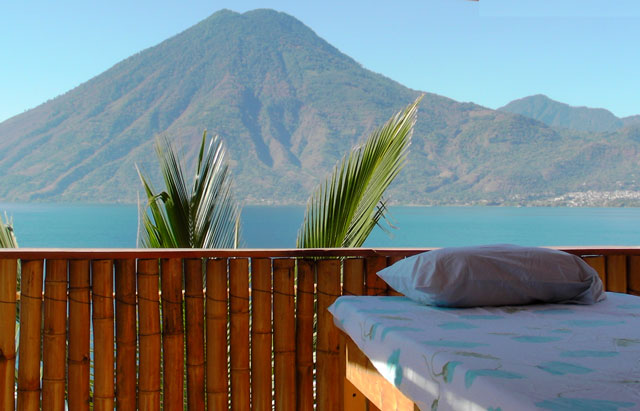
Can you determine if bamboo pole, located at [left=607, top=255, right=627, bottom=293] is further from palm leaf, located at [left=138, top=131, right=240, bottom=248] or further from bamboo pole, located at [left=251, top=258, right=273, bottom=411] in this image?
palm leaf, located at [left=138, top=131, right=240, bottom=248]

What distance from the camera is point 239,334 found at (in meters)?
1.91

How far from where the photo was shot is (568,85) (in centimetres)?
5581

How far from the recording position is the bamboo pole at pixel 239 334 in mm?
1903

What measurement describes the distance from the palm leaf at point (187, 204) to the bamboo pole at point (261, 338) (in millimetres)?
637

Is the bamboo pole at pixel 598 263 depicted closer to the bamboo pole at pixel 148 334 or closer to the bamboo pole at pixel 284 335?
the bamboo pole at pixel 284 335

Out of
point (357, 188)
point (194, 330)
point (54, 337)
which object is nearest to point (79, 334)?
point (54, 337)

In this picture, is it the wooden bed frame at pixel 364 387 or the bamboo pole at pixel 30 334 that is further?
the bamboo pole at pixel 30 334

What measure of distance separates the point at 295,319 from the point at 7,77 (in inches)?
2326

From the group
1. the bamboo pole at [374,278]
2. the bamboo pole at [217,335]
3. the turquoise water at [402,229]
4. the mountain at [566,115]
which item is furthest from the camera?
the mountain at [566,115]

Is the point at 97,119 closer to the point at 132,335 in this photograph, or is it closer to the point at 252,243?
the point at 252,243

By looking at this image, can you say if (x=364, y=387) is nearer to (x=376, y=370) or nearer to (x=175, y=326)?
(x=376, y=370)

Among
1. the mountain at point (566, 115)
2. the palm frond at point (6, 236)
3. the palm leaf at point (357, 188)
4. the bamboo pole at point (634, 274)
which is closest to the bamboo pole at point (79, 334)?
the palm frond at point (6, 236)

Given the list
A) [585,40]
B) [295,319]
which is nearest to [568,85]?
[585,40]

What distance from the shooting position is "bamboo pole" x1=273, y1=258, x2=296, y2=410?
193 centimetres
